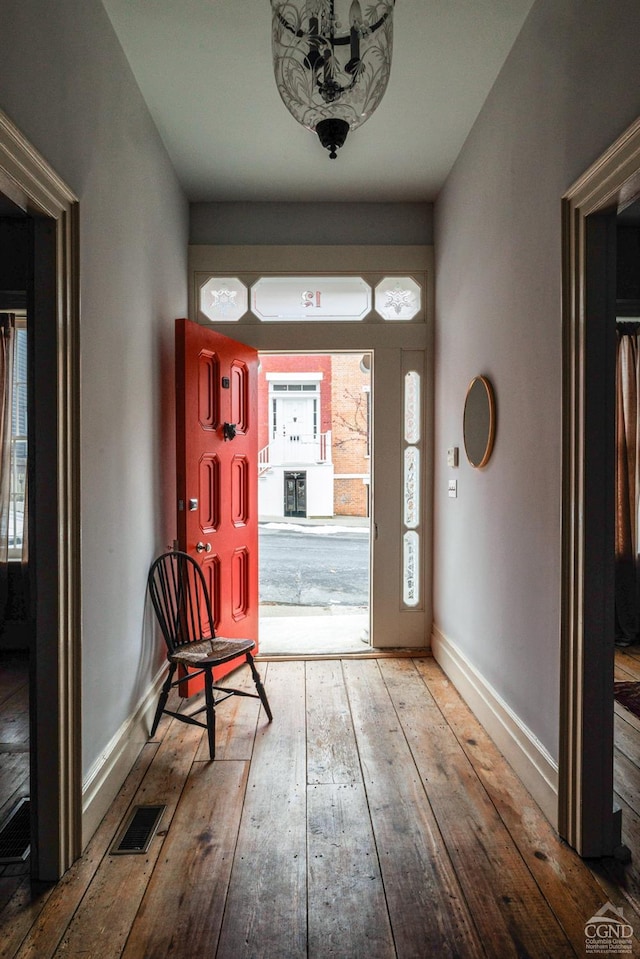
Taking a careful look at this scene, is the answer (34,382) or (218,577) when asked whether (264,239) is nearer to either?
(218,577)

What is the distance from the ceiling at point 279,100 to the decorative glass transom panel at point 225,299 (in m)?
0.58

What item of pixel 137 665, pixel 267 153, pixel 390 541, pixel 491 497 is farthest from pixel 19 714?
pixel 267 153

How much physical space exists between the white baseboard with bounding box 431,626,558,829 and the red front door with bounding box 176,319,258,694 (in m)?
1.45

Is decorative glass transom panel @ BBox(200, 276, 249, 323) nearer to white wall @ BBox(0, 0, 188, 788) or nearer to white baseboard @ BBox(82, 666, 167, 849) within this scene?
white wall @ BBox(0, 0, 188, 788)

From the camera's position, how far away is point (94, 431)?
2291 mm

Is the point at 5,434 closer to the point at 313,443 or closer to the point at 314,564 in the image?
the point at 314,564

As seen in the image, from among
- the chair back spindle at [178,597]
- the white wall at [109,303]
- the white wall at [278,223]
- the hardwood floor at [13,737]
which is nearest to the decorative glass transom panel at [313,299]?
the white wall at [278,223]

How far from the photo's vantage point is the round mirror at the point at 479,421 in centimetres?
297

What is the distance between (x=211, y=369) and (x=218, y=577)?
4.29ft

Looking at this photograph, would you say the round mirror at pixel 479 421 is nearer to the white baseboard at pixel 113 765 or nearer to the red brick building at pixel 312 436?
the white baseboard at pixel 113 765

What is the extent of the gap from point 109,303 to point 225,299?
1.83 m

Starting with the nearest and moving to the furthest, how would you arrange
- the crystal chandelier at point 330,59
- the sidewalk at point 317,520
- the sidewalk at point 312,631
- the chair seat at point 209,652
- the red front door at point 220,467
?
the crystal chandelier at point 330,59, the chair seat at point 209,652, the red front door at point 220,467, the sidewalk at point 312,631, the sidewalk at point 317,520

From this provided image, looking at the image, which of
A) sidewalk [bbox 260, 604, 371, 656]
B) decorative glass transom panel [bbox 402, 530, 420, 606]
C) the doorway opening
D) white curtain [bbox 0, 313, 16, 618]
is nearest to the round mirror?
decorative glass transom panel [bbox 402, 530, 420, 606]

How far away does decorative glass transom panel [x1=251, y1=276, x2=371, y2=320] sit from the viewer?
4.21 meters
